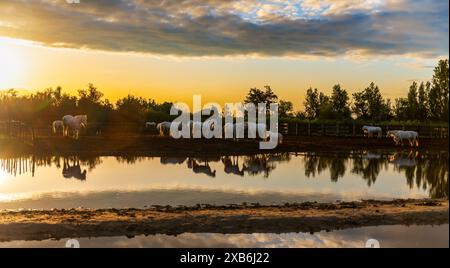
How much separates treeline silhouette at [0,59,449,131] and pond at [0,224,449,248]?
27.6 metres

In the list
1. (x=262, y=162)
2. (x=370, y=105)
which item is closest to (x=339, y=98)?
(x=370, y=105)

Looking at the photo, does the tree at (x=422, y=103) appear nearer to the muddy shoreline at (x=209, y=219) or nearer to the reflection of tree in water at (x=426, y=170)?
the reflection of tree in water at (x=426, y=170)

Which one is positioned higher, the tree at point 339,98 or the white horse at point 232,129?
the tree at point 339,98

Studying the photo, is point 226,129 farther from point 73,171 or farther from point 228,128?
point 73,171

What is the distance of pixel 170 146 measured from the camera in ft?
88.0

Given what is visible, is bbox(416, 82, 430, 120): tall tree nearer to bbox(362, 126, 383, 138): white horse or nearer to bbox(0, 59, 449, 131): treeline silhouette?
bbox(0, 59, 449, 131): treeline silhouette

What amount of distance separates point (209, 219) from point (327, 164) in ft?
39.7

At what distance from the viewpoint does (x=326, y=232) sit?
8.70 m

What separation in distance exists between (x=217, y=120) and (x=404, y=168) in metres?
19.7

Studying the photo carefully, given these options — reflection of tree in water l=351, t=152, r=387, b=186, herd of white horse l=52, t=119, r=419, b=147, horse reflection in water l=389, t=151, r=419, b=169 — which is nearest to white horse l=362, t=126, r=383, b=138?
herd of white horse l=52, t=119, r=419, b=147

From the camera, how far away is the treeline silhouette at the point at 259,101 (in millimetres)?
43125

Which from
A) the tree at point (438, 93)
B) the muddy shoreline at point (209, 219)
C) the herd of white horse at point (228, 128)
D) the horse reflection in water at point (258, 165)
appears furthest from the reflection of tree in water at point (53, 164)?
the tree at point (438, 93)

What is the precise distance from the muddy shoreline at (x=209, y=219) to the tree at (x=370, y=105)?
54.0m
